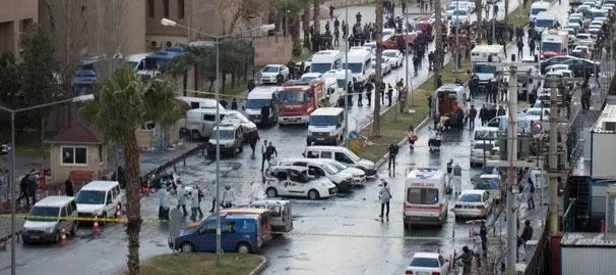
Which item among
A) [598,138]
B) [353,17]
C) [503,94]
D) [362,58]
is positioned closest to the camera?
[598,138]

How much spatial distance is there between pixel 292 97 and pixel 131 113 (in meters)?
32.0

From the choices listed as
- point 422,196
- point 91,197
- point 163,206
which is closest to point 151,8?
point 163,206

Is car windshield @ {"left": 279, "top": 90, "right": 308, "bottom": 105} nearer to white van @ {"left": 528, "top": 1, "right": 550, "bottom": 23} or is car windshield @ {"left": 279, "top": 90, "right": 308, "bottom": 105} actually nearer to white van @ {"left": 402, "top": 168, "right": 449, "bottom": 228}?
white van @ {"left": 402, "top": 168, "right": 449, "bottom": 228}

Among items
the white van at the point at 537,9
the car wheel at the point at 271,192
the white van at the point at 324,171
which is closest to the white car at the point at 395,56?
the white van at the point at 537,9

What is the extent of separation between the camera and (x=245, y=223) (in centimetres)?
6353

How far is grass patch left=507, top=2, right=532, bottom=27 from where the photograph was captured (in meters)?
136

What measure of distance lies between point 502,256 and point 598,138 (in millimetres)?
14037

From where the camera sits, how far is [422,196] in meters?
68.1

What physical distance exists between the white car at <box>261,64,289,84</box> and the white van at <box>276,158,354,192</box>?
25.4 meters

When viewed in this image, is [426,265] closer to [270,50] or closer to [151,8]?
[270,50]

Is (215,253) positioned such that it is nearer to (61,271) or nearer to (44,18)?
(61,271)

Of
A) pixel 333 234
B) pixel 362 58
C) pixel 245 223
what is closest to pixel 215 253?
pixel 245 223

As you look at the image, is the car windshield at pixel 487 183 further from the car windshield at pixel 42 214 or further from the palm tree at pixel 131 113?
the palm tree at pixel 131 113

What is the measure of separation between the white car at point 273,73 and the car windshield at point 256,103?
10151 millimetres
